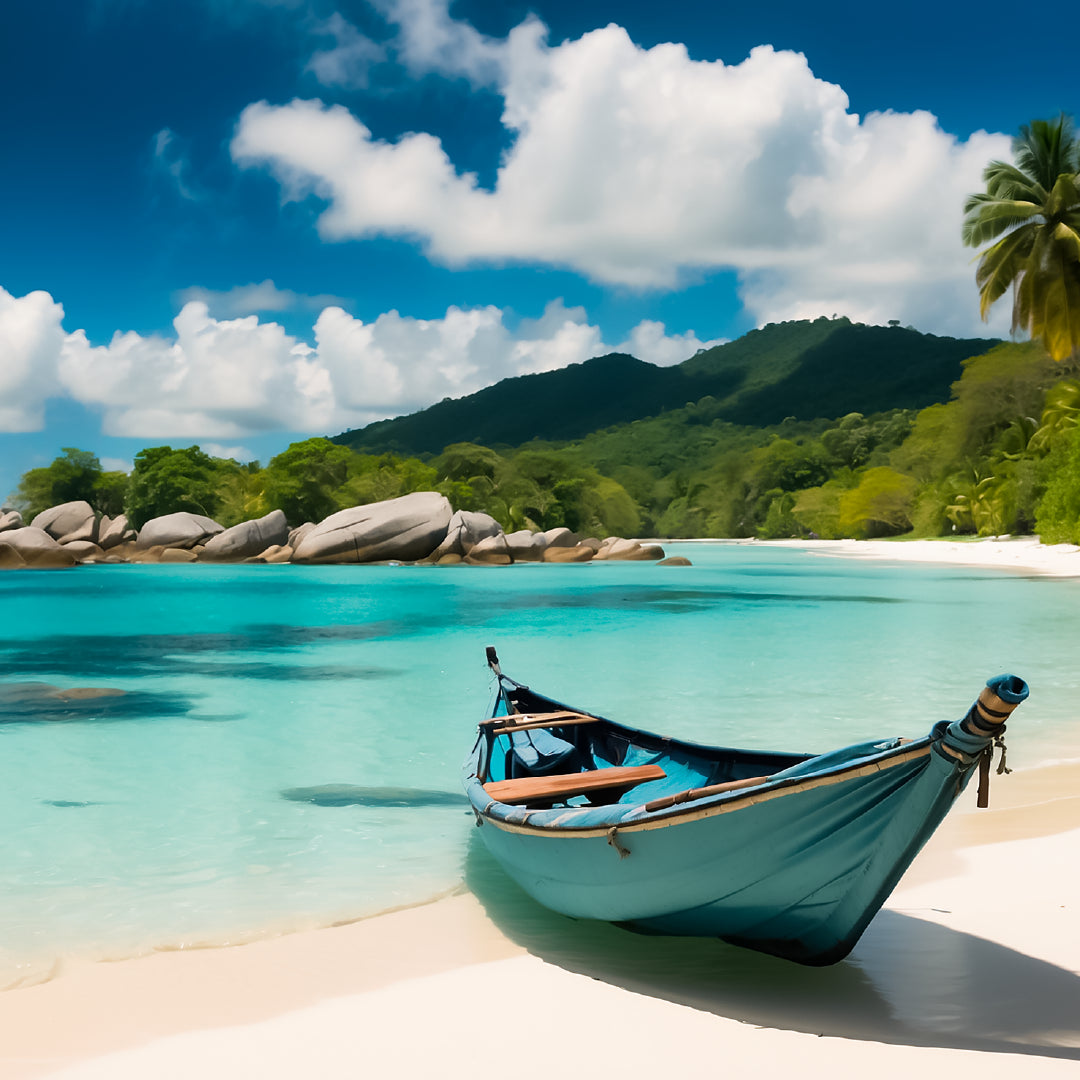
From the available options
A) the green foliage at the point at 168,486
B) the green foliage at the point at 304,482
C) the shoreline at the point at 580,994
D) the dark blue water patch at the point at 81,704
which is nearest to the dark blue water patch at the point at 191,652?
the dark blue water patch at the point at 81,704

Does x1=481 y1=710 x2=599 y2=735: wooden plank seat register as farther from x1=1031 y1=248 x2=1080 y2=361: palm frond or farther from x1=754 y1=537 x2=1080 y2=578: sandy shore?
x1=754 y1=537 x2=1080 y2=578: sandy shore

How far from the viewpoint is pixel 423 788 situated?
23.2 feet

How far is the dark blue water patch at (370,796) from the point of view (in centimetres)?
663

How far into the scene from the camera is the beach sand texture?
3.02m

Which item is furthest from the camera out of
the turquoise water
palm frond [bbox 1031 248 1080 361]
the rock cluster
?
the rock cluster

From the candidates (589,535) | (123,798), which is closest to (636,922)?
(123,798)

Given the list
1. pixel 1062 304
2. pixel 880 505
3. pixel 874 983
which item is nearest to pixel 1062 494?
pixel 1062 304

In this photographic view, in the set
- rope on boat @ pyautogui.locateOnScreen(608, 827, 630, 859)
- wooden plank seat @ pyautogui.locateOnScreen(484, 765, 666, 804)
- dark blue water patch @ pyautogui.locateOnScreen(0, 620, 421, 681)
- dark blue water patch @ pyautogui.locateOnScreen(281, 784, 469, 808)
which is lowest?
dark blue water patch @ pyautogui.locateOnScreen(0, 620, 421, 681)

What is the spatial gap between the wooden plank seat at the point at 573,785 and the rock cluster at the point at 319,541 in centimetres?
3677

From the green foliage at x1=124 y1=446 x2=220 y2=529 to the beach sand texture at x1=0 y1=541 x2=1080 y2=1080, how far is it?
187 ft

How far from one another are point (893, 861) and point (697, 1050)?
892 millimetres

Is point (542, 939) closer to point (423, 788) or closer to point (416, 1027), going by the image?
point (416, 1027)

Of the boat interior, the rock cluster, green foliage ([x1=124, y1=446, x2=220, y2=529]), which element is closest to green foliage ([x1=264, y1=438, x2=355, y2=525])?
the rock cluster

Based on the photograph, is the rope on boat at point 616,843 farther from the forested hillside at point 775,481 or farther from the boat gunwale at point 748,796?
the forested hillside at point 775,481
